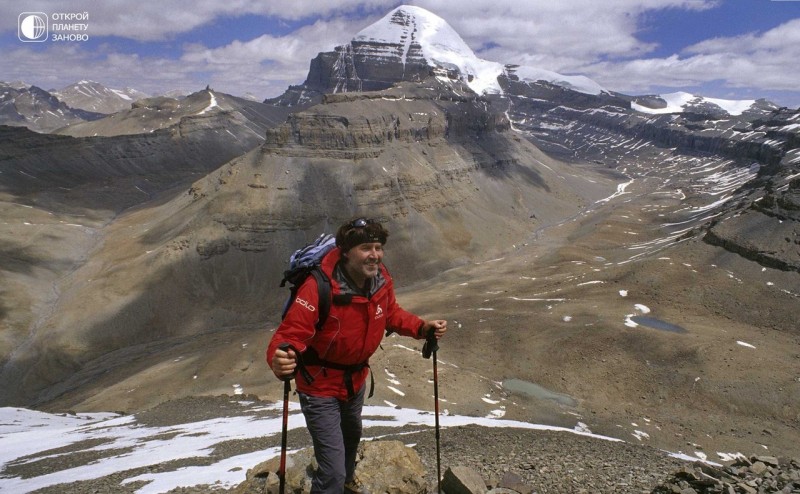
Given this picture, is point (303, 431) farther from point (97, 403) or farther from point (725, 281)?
point (725, 281)

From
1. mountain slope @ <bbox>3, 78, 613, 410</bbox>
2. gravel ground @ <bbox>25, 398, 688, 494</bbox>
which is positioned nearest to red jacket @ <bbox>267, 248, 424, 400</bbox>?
gravel ground @ <bbox>25, 398, 688, 494</bbox>

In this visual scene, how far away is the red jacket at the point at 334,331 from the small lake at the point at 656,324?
5192 cm

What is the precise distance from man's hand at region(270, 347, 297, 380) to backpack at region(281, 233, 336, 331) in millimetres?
568

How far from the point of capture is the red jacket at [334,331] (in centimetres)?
657

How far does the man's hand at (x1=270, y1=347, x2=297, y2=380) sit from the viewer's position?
6.23 meters

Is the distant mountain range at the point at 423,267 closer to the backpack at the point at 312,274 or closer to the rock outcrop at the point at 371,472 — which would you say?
the rock outcrop at the point at 371,472

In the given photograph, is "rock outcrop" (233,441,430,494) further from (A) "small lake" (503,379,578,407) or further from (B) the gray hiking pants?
(A) "small lake" (503,379,578,407)

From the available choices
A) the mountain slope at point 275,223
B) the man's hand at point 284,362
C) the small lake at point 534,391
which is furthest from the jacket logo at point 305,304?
the mountain slope at point 275,223

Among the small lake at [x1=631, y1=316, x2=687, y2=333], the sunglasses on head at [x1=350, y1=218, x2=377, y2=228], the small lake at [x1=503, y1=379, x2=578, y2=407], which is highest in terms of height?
the sunglasses on head at [x1=350, y1=218, x2=377, y2=228]

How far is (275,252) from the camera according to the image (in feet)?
308

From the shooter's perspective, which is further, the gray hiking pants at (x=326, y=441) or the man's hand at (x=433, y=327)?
the man's hand at (x=433, y=327)

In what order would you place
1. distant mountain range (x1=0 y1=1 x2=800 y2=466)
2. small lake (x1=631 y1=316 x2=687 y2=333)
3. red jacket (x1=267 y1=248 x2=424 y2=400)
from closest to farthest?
1. red jacket (x1=267 y1=248 x2=424 y2=400)
2. distant mountain range (x1=0 y1=1 x2=800 y2=466)
3. small lake (x1=631 y1=316 x2=687 y2=333)

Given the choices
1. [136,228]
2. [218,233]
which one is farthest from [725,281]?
[136,228]

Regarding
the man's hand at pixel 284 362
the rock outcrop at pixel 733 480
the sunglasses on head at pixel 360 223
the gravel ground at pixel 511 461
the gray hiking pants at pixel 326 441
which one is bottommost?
the gravel ground at pixel 511 461
